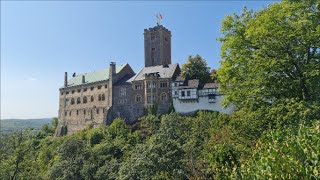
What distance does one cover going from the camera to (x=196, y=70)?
233 ft

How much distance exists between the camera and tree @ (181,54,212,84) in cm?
7038

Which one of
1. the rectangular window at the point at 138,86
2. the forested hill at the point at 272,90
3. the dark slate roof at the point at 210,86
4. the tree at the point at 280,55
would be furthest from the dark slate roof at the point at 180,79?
the tree at the point at 280,55

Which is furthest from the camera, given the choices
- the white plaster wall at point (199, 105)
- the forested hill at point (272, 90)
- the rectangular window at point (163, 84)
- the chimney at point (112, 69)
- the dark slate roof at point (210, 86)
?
the chimney at point (112, 69)

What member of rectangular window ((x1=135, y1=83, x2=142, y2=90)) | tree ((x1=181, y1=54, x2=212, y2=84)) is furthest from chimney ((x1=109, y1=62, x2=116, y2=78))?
tree ((x1=181, y1=54, x2=212, y2=84))

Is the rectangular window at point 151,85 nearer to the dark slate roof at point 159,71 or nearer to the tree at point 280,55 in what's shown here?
the dark slate roof at point 159,71

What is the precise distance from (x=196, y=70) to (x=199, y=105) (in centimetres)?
859

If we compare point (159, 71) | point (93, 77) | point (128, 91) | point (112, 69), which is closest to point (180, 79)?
point (159, 71)

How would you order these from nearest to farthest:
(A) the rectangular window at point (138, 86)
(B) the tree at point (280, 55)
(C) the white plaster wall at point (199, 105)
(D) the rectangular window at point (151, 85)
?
(B) the tree at point (280, 55) → (C) the white plaster wall at point (199, 105) → (D) the rectangular window at point (151, 85) → (A) the rectangular window at point (138, 86)

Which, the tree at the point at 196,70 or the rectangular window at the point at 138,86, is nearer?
the tree at the point at 196,70

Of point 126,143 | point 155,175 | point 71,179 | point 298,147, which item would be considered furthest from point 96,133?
point 298,147

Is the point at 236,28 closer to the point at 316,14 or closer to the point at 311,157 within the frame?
the point at 316,14

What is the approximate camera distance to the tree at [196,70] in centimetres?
7038

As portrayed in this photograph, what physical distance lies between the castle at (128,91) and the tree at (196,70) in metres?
1.99

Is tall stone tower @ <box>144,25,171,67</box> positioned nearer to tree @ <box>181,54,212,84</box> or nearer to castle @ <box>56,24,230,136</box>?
castle @ <box>56,24,230,136</box>
